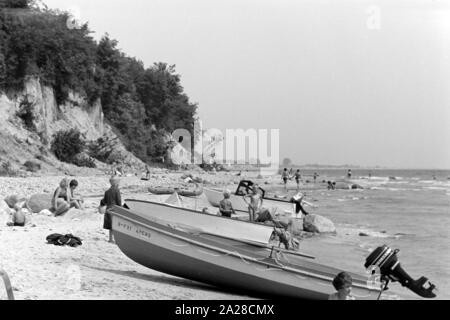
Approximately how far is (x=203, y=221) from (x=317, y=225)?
8246mm

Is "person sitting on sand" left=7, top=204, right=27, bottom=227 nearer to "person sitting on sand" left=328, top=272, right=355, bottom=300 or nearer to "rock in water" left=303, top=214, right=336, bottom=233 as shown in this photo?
"person sitting on sand" left=328, top=272, right=355, bottom=300

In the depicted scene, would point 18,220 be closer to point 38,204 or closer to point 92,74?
point 38,204

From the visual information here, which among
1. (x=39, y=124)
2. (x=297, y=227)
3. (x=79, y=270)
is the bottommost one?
(x=297, y=227)

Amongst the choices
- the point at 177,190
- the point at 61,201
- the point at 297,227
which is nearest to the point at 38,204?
the point at 61,201

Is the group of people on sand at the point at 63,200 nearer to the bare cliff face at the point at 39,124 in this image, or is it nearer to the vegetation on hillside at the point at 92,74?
the bare cliff face at the point at 39,124

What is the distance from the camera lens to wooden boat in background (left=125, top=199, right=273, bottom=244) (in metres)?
14.3

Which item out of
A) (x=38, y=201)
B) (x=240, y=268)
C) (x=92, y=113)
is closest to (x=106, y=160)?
(x=92, y=113)

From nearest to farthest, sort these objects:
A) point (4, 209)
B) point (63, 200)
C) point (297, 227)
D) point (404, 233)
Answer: point (4, 209) < point (63, 200) < point (404, 233) < point (297, 227)

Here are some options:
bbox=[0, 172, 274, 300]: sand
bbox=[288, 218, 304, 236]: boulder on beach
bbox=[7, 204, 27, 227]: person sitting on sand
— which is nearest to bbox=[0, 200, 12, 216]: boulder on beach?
bbox=[0, 172, 274, 300]: sand

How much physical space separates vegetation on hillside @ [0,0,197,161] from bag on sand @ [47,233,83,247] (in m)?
27.5

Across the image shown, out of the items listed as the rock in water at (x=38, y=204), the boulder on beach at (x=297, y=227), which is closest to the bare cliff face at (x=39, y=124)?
the rock in water at (x=38, y=204)

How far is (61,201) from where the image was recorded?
57.1ft

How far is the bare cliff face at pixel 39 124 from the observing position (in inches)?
1377

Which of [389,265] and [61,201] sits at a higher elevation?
[61,201]
